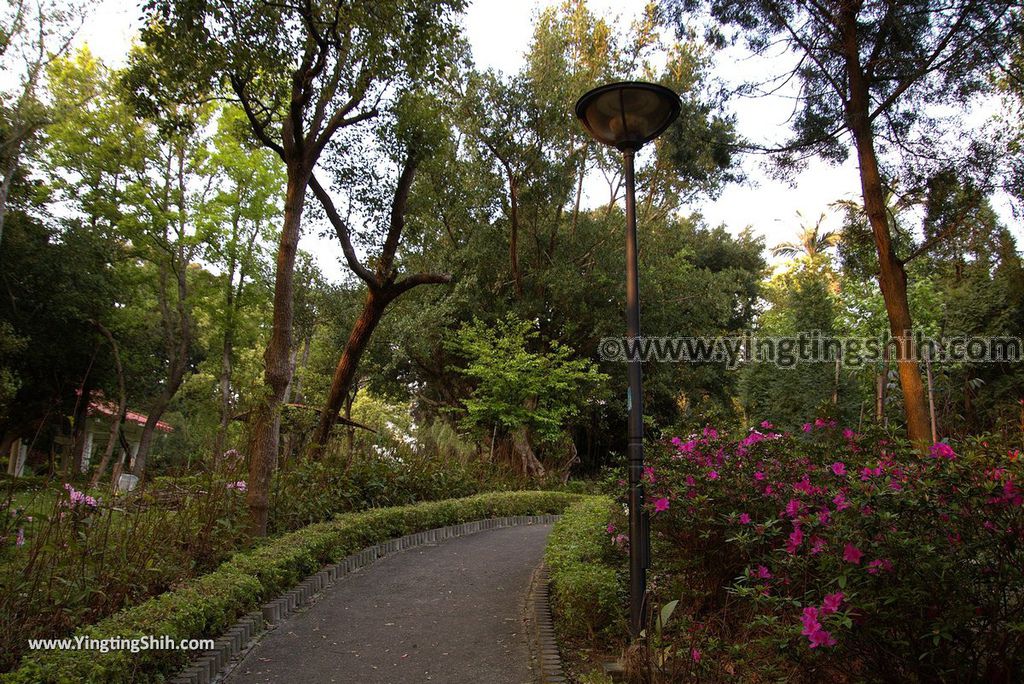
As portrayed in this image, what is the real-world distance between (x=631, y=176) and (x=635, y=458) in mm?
1699

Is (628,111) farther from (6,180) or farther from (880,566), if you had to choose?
(6,180)

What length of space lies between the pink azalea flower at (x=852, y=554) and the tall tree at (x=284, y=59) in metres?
5.20

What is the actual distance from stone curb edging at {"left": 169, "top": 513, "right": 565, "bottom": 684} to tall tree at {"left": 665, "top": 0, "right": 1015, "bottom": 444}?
18.4 ft

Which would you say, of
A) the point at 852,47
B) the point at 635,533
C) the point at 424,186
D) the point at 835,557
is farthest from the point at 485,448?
the point at 835,557

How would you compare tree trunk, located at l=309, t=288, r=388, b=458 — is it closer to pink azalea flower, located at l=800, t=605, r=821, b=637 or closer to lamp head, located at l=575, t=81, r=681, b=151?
lamp head, located at l=575, t=81, r=681, b=151

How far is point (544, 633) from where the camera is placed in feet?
14.3

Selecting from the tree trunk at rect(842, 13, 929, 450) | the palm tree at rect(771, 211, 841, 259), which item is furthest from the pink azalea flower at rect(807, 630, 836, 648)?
the palm tree at rect(771, 211, 841, 259)

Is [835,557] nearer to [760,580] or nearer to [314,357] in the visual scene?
[760,580]

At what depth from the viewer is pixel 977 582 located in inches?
93.1

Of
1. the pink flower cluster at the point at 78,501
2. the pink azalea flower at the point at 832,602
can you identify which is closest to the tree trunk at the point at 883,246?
the pink azalea flower at the point at 832,602

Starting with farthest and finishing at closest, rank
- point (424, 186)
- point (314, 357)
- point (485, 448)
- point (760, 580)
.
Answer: point (314, 357) < point (485, 448) < point (424, 186) < point (760, 580)

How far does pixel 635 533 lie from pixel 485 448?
11.9 metres

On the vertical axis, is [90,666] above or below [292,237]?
below

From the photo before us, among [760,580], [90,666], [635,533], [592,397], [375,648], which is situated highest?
[592,397]
